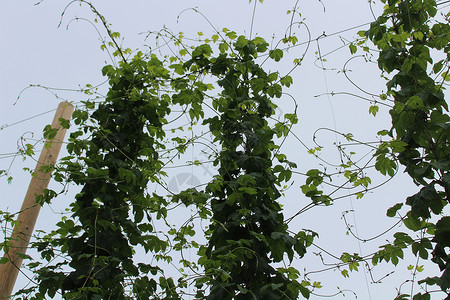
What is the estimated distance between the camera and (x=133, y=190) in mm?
2273

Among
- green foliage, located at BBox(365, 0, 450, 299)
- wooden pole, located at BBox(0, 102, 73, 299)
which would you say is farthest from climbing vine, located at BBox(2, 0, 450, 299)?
wooden pole, located at BBox(0, 102, 73, 299)

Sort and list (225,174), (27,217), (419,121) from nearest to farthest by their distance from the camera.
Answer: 1. (419,121)
2. (225,174)
3. (27,217)

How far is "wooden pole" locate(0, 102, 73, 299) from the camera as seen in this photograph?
8.14 ft

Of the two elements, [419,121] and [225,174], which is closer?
[419,121]

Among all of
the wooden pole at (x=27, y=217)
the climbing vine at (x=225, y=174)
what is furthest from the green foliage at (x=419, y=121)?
the wooden pole at (x=27, y=217)

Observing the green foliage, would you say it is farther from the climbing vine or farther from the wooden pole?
the wooden pole

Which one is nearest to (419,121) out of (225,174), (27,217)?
(225,174)

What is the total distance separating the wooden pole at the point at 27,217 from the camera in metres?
2.48

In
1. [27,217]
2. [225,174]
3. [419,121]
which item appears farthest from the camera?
[27,217]

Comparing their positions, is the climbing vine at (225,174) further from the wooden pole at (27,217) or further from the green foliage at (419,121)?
the wooden pole at (27,217)

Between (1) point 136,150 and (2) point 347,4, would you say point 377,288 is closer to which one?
(1) point 136,150

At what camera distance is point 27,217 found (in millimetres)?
2699

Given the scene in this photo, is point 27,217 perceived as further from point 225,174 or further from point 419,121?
point 419,121

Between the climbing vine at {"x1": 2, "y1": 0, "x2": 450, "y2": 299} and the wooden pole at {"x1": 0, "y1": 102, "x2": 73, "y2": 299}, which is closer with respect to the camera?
the climbing vine at {"x1": 2, "y1": 0, "x2": 450, "y2": 299}
